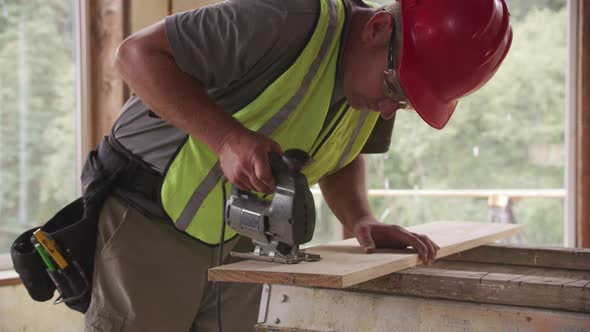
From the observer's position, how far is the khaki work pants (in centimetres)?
178

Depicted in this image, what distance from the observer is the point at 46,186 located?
134 inches

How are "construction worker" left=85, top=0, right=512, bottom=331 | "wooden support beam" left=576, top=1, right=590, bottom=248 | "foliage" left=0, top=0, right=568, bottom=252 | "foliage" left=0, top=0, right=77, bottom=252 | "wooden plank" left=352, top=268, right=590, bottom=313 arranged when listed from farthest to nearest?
"foliage" left=0, top=0, right=568, bottom=252 < "wooden support beam" left=576, top=1, right=590, bottom=248 < "foliage" left=0, top=0, right=77, bottom=252 < "construction worker" left=85, top=0, right=512, bottom=331 < "wooden plank" left=352, top=268, right=590, bottom=313

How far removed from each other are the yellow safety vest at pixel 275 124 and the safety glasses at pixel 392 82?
144 millimetres

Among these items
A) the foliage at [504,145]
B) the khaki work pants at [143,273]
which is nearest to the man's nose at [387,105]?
the khaki work pants at [143,273]

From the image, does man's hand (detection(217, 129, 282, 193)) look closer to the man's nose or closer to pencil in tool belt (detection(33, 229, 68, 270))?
the man's nose

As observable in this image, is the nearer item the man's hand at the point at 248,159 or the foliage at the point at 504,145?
the man's hand at the point at 248,159

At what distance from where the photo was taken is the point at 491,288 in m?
1.44

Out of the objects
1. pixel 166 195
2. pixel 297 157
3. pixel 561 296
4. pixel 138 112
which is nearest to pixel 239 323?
pixel 166 195

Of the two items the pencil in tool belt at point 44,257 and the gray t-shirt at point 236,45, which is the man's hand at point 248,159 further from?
the pencil in tool belt at point 44,257

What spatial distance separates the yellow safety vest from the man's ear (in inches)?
2.8

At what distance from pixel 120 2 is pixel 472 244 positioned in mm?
2103

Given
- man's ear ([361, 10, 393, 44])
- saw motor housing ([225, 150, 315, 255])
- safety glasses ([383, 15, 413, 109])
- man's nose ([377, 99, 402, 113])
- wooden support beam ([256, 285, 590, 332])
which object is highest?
man's ear ([361, 10, 393, 44])

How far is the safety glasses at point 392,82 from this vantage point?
5.57 feet

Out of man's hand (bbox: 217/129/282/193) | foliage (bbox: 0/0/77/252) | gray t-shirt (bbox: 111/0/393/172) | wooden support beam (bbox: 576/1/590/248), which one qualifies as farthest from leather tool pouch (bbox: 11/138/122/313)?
wooden support beam (bbox: 576/1/590/248)
